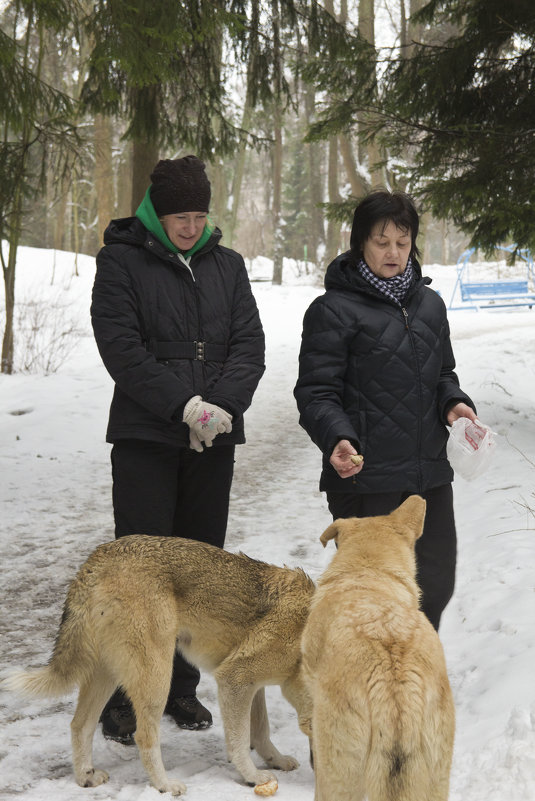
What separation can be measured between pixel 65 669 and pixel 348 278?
206cm

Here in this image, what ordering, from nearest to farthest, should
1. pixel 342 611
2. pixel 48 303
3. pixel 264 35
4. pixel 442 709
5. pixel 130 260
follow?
pixel 442 709 < pixel 342 611 < pixel 130 260 < pixel 264 35 < pixel 48 303

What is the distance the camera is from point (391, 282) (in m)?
3.21

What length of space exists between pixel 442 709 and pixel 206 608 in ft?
4.01

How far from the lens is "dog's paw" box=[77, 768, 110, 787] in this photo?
302 cm

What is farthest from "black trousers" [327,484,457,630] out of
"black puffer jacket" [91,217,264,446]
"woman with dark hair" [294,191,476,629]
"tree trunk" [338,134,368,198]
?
"tree trunk" [338,134,368,198]

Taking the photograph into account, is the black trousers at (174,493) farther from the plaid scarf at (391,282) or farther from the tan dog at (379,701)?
the tan dog at (379,701)

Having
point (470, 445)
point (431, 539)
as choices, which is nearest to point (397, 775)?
point (431, 539)

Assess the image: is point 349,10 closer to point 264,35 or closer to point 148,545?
point 264,35

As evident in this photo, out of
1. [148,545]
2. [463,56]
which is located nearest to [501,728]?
[148,545]

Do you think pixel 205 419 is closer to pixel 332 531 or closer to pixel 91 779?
pixel 332 531

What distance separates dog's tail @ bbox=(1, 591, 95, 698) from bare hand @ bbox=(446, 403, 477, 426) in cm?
181

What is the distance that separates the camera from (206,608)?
122 inches

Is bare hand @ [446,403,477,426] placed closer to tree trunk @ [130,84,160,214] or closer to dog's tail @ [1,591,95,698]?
A: dog's tail @ [1,591,95,698]

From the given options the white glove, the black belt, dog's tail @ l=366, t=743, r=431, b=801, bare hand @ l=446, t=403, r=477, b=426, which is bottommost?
dog's tail @ l=366, t=743, r=431, b=801
